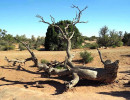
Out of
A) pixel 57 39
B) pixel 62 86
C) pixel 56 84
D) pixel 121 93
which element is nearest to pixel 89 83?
pixel 62 86

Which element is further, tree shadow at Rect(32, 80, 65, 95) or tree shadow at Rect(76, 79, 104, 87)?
tree shadow at Rect(76, 79, 104, 87)

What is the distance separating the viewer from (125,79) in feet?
22.1

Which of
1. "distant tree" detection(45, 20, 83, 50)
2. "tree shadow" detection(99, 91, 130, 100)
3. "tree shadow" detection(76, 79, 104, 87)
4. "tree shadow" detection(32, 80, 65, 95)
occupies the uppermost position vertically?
"distant tree" detection(45, 20, 83, 50)

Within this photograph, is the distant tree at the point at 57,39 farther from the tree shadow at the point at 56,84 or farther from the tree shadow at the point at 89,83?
the tree shadow at the point at 89,83

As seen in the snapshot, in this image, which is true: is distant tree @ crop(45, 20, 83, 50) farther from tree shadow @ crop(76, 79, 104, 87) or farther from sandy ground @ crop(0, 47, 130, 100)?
tree shadow @ crop(76, 79, 104, 87)

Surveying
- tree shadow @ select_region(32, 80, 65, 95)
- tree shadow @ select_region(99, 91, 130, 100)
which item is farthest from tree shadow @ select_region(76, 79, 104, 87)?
tree shadow @ select_region(99, 91, 130, 100)

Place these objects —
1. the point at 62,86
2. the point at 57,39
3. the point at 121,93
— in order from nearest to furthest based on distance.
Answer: the point at 121,93, the point at 62,86, the point at 57,39

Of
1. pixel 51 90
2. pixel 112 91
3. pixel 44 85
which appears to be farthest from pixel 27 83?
pixel 112 91

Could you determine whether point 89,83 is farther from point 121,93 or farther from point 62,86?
point 121,93

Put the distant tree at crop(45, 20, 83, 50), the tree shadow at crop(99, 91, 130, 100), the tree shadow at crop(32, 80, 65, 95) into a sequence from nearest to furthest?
the tree shadow at crop(99, 91, 130, 100) → the tree shadow at crop(32, 80, 65, 95) → the distant tree at crop(45, 20, 83, 50)

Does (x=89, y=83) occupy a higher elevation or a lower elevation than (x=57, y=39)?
lower

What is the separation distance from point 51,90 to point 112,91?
249 cm

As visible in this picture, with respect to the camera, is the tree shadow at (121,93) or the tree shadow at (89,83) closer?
the tree shadow at (121,93)

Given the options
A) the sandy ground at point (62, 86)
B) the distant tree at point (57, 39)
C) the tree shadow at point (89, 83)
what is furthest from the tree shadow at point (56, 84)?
the distant tree at point (57, 39)
